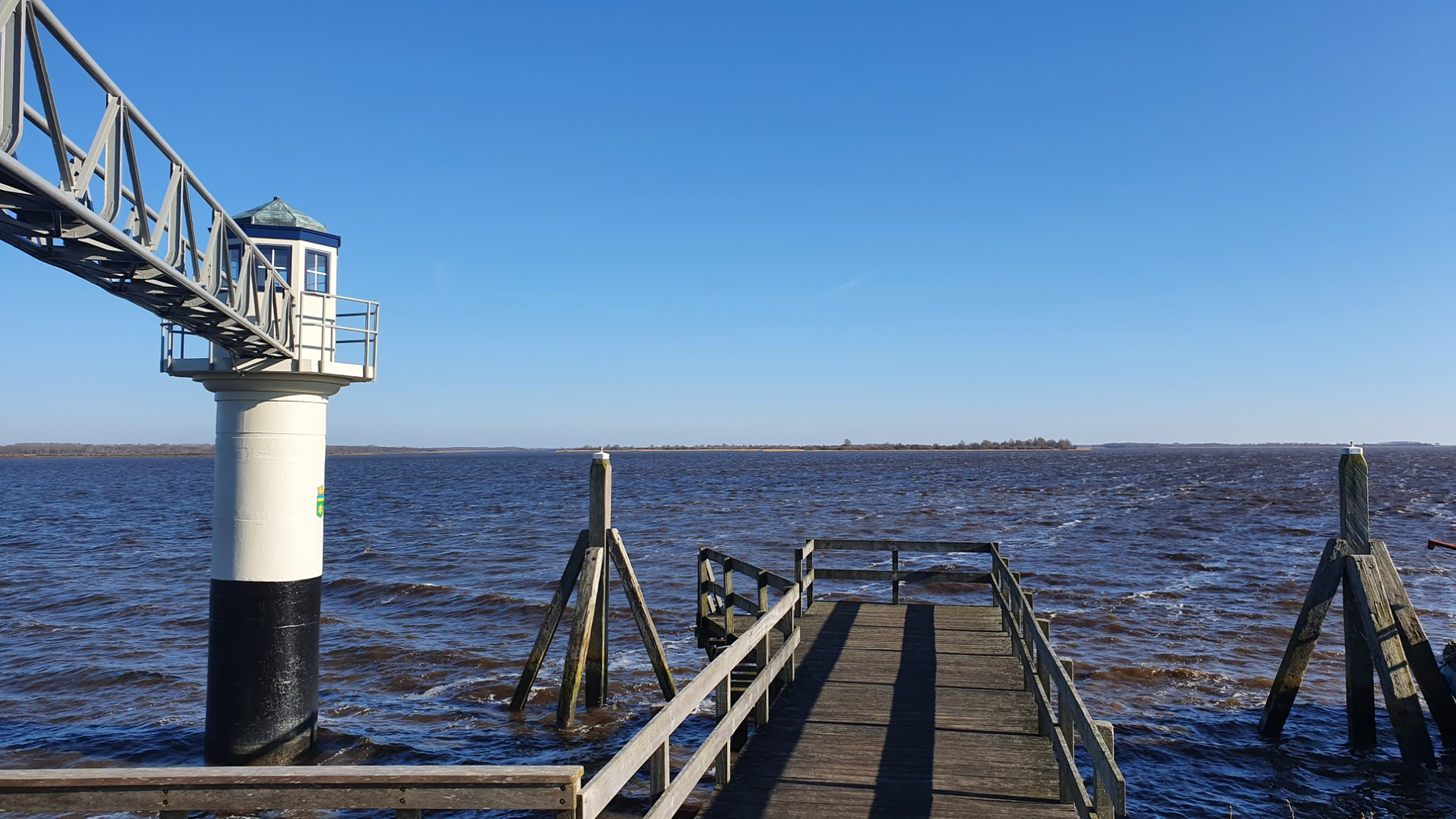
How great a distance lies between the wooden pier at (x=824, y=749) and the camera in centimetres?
418

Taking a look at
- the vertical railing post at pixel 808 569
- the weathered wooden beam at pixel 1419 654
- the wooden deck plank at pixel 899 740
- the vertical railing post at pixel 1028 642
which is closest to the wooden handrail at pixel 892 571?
the vertical railing post at pixel 808 569

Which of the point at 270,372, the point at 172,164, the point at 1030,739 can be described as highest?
the point at 172,164

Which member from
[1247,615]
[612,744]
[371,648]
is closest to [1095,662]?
[1247,615]

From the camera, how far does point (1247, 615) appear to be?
2016 cm

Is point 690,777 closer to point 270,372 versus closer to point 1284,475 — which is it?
point 270,372

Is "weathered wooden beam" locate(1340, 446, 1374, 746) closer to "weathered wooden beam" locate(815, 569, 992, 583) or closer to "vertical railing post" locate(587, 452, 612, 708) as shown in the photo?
"weathered wooden beam" locate(815, 569, 992, 583)

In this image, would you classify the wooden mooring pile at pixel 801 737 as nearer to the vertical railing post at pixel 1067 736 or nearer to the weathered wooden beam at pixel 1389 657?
the vertical railing post at pixel 1067 736

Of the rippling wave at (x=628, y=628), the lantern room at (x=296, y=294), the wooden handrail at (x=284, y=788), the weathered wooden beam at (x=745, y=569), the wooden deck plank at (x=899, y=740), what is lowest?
the rippling wave at (x=628, y=628)

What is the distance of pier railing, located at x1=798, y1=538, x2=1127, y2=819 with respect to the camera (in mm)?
4797

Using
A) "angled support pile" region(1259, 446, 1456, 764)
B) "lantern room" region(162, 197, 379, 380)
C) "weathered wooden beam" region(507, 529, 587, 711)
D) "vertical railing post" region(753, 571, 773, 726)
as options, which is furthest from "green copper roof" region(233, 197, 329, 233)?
"angled support pile" region(1259, 446, 1456, 764)

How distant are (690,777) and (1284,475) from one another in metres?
110

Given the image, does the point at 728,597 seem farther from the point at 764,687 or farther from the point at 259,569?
the point at 259,569

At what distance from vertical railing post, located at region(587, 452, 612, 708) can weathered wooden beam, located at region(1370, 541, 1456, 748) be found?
9311 mm

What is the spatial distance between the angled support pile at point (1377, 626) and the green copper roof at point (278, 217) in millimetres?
12331
